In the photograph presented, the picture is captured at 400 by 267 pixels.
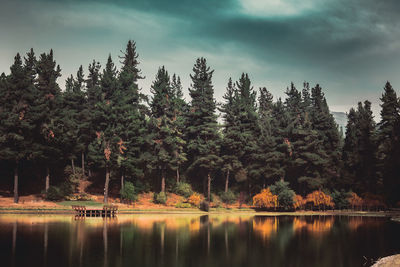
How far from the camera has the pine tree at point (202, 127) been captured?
77.2 meters

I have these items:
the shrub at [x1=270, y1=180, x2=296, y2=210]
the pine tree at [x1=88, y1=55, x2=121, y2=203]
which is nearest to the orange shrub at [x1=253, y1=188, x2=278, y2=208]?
the shrub at [x1=270, y1=180, x2=296, y2=210]

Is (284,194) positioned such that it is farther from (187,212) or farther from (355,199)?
(187,212)

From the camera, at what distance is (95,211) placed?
53906mm

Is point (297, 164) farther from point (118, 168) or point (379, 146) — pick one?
point (118, 168)

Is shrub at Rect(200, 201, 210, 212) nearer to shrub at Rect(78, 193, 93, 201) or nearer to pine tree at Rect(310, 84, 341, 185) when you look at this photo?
shrub at Rect(78, 193, 93, 201)

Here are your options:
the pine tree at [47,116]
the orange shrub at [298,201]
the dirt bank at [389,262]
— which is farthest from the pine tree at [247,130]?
the dirt bank at [389,262]

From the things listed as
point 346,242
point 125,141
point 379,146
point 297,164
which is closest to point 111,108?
point 125,141

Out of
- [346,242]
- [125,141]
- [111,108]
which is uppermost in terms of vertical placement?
[111,108]

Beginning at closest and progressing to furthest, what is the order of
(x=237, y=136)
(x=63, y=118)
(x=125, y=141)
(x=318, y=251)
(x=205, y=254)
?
(x=205, y=254)
(x=318, y=251)
(x=63, y=118)
(x=125, y=141)
(x=237, y=136)

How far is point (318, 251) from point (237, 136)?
5377 centimetres

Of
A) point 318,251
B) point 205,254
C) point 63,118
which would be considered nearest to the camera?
point 205,254

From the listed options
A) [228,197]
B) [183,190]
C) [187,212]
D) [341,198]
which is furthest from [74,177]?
[341,198]

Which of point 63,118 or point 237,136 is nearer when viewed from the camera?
point 63,118

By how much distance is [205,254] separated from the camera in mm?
25547
